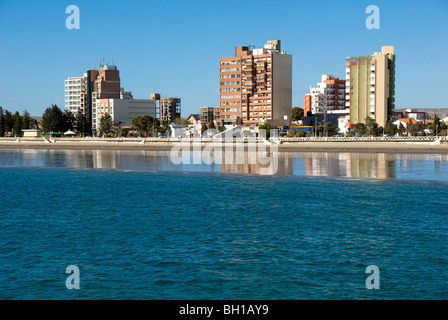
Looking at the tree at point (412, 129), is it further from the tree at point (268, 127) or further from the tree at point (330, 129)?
the tree at point (268, 127)

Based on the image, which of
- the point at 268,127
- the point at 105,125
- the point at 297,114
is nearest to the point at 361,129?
the point at 268,127

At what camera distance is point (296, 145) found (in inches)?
3952

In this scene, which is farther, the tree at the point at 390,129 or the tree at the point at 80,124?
the tree at the point at 80,124

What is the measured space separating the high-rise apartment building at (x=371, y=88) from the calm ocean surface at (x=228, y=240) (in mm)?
110314

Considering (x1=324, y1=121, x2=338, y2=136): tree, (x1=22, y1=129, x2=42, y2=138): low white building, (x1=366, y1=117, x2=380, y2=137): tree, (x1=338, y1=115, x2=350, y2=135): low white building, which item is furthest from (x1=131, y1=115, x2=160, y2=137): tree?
(x1=366, y1=117, x2=380, y2=137): tree

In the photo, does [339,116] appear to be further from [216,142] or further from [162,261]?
[162,261]

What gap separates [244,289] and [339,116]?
550 feet

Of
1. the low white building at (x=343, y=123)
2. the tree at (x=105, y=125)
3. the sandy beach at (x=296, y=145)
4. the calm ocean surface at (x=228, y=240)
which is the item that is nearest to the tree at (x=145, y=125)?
the tree at (x=105, y=125)

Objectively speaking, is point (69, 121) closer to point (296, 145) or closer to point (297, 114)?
point (297, 114)

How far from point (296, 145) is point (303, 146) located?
6.11 ft

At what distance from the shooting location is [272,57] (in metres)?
153

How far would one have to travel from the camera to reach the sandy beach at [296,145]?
296 ft

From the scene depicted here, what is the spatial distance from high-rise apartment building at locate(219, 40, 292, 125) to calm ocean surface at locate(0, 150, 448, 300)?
112150 millimetres

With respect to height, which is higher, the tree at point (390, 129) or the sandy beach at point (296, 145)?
the tree at point (390, 129)
